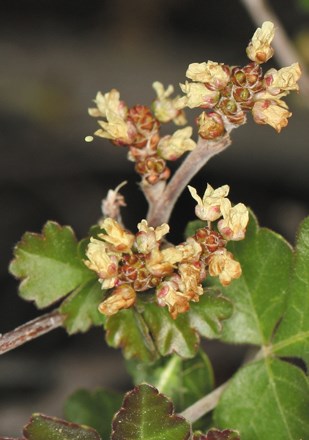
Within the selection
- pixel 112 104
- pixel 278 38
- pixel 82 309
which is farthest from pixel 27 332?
pixel 278 38

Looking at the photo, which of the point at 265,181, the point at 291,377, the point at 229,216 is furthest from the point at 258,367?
the point at 265,181

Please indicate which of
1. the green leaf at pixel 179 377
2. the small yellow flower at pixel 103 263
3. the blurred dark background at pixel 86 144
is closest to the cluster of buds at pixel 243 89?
the small yellow flower at pixel 103 263

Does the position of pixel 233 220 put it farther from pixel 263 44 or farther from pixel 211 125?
pixel 263 44

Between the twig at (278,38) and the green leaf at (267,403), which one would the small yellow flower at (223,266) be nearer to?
the green leaf at (267,403)

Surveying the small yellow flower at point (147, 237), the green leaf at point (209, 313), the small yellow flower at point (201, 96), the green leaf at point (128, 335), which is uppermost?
the small yellow flower at point (201, 96)

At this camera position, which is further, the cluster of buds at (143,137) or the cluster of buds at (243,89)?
the cluster of buds at (143,137)

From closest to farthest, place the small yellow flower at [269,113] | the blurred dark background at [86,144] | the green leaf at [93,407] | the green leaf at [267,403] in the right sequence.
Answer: the small yellow flower at [269,113], the green leaf at [267,403], the green leaf at [93,407], the blurred dark background at [86,144]

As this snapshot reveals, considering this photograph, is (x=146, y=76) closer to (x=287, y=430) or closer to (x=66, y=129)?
(x=66, y=129)
